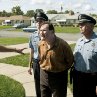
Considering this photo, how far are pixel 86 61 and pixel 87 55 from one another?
9 cm

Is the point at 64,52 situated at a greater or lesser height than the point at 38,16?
lesser

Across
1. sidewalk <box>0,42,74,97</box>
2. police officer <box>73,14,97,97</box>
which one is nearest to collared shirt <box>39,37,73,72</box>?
police officer <box>73,14,97,97</box>

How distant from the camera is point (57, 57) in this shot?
190 inches

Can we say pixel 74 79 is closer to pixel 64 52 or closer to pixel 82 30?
pixel 64 52

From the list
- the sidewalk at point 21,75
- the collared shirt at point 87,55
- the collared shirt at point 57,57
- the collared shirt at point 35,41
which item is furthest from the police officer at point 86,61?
the sidewalk at point 21,75

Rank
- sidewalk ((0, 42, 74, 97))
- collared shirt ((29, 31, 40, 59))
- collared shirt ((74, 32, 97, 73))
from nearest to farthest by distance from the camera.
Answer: collared shirt ((74, 32, 97, 73)) → collared shirt ((29, 31, 40, 59)) → sidewalk ((0, 42, 74, 97))

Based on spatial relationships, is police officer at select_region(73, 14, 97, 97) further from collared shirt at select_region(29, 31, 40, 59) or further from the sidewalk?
the sidewalk

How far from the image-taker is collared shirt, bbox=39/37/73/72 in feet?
15.9

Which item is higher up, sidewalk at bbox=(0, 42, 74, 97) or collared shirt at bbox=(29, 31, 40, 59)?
collared shirt at bbox=(29, 31, 40, 59)

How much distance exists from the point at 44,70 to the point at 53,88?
0.99 feet

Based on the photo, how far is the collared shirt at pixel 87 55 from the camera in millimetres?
4660

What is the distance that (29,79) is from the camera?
905cm

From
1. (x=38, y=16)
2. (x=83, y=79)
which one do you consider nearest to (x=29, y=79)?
(x=38, y=16)

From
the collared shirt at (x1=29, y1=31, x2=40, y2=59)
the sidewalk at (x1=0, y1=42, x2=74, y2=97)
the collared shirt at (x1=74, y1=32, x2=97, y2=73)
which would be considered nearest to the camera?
the collared shirt at (x1=74, y1=32, x2=97, y2=73)
